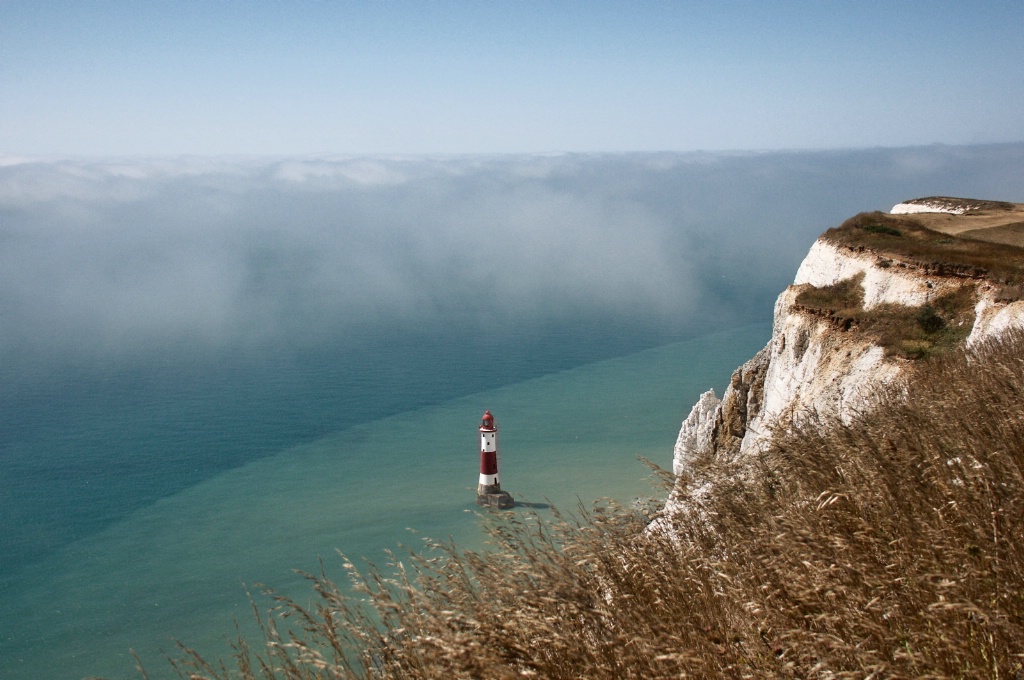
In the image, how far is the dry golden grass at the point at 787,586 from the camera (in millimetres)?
3312

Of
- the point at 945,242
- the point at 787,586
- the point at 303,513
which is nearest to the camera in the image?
the point at 787,586

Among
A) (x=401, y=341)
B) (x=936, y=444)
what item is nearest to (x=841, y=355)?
(x=936, y=444)

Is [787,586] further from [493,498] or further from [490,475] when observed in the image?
[490,475]

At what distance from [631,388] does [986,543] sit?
108ft

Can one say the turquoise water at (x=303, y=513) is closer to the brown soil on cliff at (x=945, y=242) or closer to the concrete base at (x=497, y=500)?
the concrete base at (x=497, y=500)

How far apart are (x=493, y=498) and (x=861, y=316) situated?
452 inches

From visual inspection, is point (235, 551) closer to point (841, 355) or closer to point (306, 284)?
point (841, 355)

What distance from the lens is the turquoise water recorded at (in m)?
17.9

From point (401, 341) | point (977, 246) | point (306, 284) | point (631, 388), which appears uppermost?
point (306, 284)

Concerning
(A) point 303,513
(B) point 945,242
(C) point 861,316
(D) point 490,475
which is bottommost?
(A) point 303,513

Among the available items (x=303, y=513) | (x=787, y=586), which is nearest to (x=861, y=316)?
(x=787, y=586)

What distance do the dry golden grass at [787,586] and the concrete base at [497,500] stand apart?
17.7m

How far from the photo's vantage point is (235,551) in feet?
72.3

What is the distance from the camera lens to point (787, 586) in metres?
3.76
